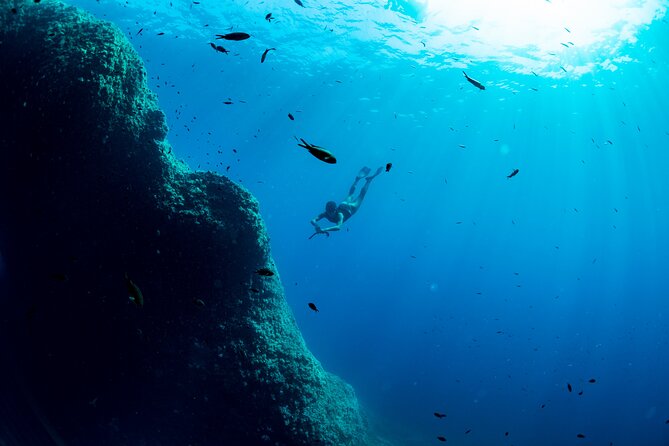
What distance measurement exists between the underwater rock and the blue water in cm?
1600

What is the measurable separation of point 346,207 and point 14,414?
10638 millimetres

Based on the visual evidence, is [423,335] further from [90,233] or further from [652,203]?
[90,233]

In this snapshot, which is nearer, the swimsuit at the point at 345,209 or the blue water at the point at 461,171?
the swimsuit at the point at 345,209

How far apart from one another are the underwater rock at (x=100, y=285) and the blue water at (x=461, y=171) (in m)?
16.0

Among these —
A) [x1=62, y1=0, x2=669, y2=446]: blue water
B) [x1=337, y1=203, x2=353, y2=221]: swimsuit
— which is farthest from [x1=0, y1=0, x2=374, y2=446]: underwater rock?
[x1=62, y1=0, x2=669, y2=446]: blue water

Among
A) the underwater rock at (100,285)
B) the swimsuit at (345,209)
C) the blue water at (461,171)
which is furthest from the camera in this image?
the blue water at (461,171)

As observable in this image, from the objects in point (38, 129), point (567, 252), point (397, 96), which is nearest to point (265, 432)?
point (38, 129)

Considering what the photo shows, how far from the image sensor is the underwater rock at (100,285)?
16.1 feet

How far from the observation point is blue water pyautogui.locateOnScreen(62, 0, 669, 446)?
24.5 metres

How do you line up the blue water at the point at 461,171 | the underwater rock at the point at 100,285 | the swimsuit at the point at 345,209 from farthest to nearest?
the blue water at the point at 461,171, the swimsuit at the point at 345,209, the underwater rock at the point at 100,285

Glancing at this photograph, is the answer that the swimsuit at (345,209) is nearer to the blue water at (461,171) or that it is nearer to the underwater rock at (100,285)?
the underwater rock at (100,285)

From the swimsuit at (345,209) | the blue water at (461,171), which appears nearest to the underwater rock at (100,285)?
the swimsuit at (345,209)

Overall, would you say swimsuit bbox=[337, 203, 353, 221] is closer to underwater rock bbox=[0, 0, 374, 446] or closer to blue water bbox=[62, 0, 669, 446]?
underwater rock bbox=[0, 0, 374, 446]

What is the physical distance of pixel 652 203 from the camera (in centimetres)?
4378
